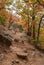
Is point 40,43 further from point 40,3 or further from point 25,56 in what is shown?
point 25,56

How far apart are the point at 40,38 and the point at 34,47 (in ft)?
6.00

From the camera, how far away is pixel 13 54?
15.5 metres

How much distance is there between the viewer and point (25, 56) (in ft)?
50.8

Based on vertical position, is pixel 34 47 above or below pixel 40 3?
below

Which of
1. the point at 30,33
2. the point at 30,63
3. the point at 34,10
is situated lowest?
the point at 30,33

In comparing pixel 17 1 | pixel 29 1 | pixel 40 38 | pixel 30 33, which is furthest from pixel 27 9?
pixel 30 33

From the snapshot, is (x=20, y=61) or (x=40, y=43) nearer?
(x=20, y=61)

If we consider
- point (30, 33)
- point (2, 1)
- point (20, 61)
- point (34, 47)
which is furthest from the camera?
point (30, 33)

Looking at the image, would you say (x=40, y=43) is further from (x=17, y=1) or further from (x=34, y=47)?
(x=17, y=1)

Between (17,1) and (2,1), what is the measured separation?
4393mm

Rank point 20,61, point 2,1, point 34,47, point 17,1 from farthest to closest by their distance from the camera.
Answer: point 17,1 → point 34,47 → point 2,1 → point 20,61

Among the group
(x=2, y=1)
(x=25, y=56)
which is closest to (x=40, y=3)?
(x=2, y=1)

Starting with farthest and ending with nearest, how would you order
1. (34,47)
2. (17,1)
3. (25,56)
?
(17,1) → (34,47) → (25,56)

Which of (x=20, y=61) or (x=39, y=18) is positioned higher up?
(x=39, y=18)
